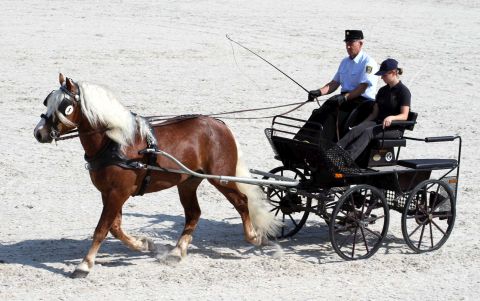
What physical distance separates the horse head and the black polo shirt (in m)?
2.61

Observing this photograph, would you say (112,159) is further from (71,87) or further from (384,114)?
(384,114)

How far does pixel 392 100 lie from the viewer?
25.3ft

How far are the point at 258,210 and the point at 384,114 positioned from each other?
4.46 feet

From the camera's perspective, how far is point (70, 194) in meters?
9.38

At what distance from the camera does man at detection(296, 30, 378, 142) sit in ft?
25.8

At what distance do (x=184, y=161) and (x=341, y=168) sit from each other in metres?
1.30

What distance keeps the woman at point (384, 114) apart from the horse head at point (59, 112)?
2253mm

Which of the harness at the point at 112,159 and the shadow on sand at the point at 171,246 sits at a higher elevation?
the harness at the point at 112,159

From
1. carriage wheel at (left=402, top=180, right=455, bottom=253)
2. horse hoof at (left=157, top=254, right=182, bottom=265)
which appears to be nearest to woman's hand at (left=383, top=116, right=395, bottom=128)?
carriage wheel at (left=402, top=180, right=455, bottom=253)

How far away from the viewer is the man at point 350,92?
7855 mm

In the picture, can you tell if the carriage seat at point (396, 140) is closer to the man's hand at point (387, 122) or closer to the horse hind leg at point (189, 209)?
the man's hand at point (387, 122)

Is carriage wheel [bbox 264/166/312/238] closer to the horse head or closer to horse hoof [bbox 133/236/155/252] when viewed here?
horse hoof [bbox 133/236/155/252]

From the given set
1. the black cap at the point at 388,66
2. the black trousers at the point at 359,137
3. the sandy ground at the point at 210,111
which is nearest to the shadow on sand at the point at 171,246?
the sandy ground at the point at 210,111

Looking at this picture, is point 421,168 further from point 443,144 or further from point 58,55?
point 58,55
